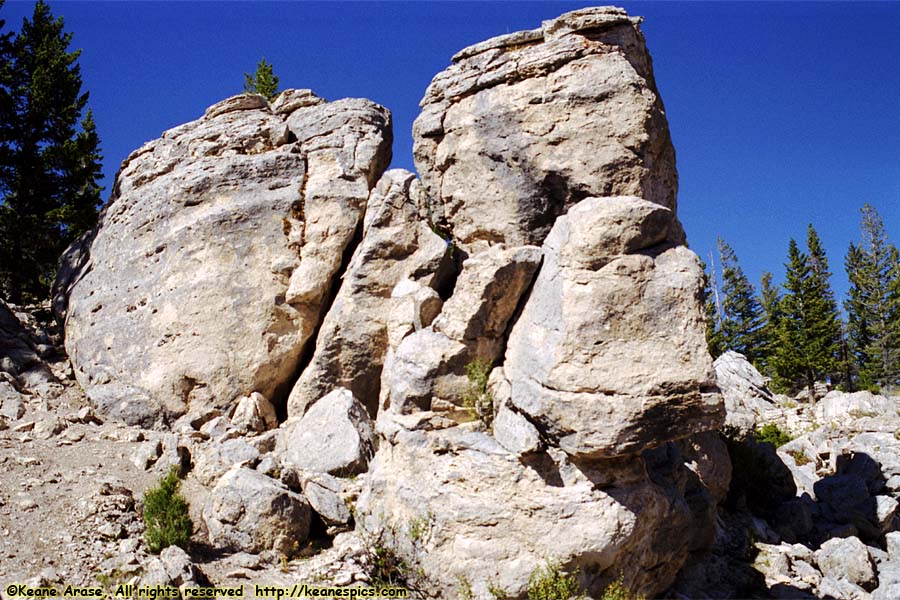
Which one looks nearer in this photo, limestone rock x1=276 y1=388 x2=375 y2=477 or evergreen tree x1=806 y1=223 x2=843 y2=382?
limestone rock x1=276 y1=388 x2=375 y2=477

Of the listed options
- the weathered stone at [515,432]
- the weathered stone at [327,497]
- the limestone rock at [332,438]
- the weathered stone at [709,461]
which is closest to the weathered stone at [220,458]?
the limestone rock at [332,438]

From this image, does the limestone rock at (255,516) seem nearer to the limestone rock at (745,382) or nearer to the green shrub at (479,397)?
the green shrub at (479,397)

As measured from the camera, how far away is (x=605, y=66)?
12.9m

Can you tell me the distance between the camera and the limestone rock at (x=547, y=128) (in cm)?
1263

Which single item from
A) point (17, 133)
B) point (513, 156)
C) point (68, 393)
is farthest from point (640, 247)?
point (17, 133)

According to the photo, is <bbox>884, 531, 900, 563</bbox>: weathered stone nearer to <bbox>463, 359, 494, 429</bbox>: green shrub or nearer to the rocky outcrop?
the rocky outcrop

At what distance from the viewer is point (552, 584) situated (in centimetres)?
955

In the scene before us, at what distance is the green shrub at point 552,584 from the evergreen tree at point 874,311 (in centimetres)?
4538

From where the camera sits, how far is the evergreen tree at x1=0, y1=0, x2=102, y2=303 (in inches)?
925

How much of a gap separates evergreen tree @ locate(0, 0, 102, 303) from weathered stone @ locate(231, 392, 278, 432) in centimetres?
1341

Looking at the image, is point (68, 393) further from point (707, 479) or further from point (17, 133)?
point (707, 479)

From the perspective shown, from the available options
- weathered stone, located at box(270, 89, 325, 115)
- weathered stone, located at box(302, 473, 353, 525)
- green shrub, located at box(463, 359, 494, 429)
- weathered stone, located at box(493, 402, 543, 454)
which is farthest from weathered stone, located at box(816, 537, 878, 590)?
weathered stone, located at box(270, 89, 325, 115)

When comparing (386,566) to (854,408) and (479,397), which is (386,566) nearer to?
(479,397)

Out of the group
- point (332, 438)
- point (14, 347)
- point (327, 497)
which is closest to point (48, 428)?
point (14, 347)
